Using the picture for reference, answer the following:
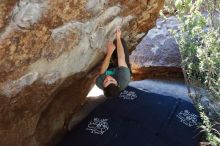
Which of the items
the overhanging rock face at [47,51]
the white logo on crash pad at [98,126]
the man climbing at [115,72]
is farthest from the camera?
the white logo on crash pad at [98,126]

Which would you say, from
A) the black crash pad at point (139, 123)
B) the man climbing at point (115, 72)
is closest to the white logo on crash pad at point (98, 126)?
the black crash pad at point (139, 123)

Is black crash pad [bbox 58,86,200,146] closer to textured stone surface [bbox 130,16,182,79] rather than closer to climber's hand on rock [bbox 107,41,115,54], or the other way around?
textured stone surface [bbox 130,16,182,79]

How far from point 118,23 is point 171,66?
225 cm

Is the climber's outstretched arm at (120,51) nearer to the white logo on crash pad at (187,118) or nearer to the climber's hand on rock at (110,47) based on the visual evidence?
the climber's hand on rock at (110,47)

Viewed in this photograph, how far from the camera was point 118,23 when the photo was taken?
12.2 feet

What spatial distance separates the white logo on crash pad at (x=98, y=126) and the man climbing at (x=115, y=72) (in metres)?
0.90

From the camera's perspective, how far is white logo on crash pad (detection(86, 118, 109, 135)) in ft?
14.9

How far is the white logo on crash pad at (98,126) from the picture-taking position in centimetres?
455

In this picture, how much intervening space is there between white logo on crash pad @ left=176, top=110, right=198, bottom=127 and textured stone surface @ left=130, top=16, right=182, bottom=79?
1.03 metres

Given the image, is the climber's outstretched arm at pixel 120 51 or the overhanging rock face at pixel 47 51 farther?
the climber's outstretched arm at pixel 120 51

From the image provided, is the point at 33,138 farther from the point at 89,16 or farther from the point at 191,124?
the point at 191,124

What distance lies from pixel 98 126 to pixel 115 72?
3.63 feet

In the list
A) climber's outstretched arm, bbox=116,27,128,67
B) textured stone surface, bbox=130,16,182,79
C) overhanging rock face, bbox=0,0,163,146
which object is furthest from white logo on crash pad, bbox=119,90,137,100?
climber's outstretched arm, bbox=116,27,128,67

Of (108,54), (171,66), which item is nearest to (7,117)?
Answer: (108,54)
